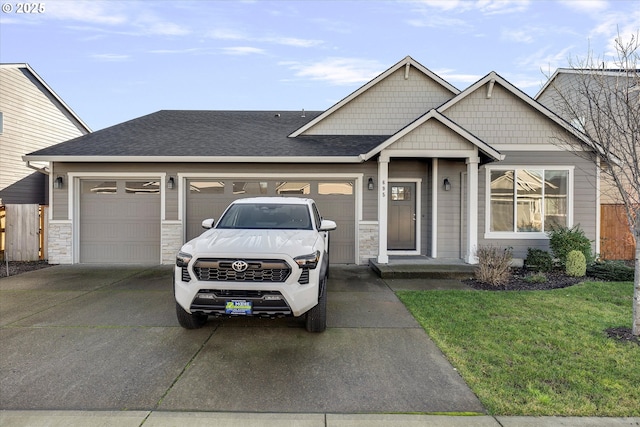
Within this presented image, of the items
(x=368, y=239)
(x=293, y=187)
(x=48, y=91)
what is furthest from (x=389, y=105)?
(x=48, y=91)

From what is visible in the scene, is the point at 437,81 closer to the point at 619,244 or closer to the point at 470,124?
the point at 470,124

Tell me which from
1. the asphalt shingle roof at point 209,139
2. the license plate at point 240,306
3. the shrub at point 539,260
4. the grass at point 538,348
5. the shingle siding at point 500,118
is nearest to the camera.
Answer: the grass at point 538,348

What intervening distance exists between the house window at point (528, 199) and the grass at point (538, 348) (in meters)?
Result: 3.17

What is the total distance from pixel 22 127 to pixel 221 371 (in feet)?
55.8

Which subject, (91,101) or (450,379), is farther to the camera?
(91,101)

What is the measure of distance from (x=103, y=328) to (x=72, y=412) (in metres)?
2.20

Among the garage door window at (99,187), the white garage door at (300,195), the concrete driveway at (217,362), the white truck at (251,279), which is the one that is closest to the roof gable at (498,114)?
the white garage door at (300,195)

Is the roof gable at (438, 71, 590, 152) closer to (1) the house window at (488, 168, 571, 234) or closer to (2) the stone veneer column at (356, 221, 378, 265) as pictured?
(1) the house window at (488, 168, 571, 234)

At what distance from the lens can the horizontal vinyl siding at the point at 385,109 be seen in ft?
37.4

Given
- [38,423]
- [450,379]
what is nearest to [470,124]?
[450,379]

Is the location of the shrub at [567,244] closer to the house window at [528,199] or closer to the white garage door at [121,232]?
the house window at [528,199]

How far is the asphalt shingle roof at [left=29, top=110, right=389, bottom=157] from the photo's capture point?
9.55 metres

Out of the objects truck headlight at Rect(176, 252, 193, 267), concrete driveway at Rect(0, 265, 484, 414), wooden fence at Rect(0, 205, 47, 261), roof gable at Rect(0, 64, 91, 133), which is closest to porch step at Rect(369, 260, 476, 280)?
concrete driveway at Rect(0, 265, 484, 414)

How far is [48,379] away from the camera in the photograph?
11.2 ft
